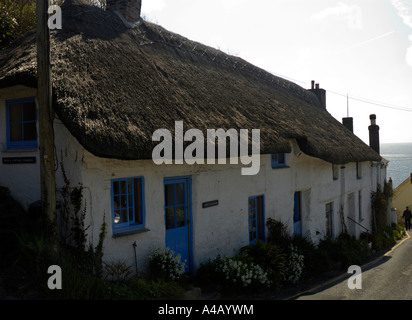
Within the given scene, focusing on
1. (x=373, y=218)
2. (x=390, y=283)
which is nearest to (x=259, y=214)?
(x=390, y=283)

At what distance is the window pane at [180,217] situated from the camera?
8.44m

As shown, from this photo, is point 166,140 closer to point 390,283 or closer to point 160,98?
point 160,98

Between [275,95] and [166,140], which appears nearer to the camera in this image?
[166,140]

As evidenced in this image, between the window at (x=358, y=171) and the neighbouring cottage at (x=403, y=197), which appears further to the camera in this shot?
the neighbouring cottage at (x=403, y=197)

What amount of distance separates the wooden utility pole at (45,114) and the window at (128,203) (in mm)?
1337

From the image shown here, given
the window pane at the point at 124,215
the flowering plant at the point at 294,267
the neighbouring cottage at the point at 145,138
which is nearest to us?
the neighbouring cottage at the point at 145,138

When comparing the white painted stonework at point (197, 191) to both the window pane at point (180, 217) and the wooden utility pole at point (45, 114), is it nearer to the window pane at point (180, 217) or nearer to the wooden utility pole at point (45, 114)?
the window pane at point (180, 217)

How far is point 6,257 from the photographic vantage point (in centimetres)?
613

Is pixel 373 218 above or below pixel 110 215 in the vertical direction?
below

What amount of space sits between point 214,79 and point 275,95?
3.74m

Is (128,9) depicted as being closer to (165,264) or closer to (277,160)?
(277,160)

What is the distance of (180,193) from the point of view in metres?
8.49

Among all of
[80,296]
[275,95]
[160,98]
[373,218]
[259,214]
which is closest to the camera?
[80,296]

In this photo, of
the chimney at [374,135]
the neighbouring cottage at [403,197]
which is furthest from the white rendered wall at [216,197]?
the neighbouring cottage at [403,197]
